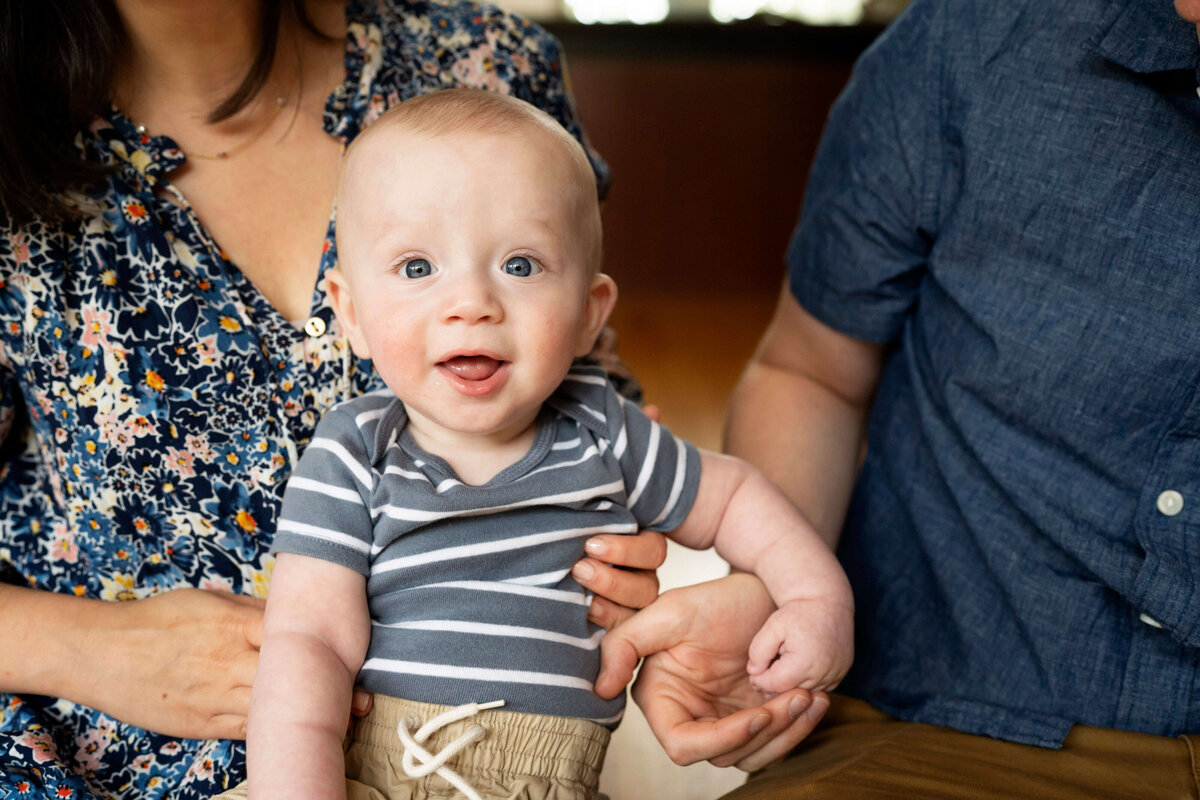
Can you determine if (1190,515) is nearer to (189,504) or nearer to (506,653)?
(506,653)

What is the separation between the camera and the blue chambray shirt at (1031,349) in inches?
41.2

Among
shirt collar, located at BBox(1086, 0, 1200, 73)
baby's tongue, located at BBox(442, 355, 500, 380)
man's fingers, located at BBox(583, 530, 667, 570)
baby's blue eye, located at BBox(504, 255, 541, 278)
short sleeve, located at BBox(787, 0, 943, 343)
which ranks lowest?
man's fingers, located at BBox(583, 530, 667, 570)

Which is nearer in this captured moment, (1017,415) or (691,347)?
(1017,415)

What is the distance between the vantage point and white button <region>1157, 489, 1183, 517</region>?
103 centimetres

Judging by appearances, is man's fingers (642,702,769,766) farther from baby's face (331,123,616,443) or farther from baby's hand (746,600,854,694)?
baby's face (331,123,616,443)

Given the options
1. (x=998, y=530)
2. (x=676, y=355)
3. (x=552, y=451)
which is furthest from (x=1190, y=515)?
(x=676, y=355)

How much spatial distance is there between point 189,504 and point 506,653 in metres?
0.39

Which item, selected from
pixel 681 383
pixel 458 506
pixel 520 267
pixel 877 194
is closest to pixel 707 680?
pixel 458 506

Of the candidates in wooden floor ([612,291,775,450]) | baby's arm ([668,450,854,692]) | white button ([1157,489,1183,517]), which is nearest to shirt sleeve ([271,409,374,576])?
baby's arm ([668,450,854,692])

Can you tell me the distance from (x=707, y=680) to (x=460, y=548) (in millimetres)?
304

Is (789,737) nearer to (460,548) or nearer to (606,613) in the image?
(606,613)

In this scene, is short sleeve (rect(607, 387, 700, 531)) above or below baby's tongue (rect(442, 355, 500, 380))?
below

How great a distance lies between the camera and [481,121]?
0.99 metres

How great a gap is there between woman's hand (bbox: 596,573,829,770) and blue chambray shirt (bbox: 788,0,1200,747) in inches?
9.0
